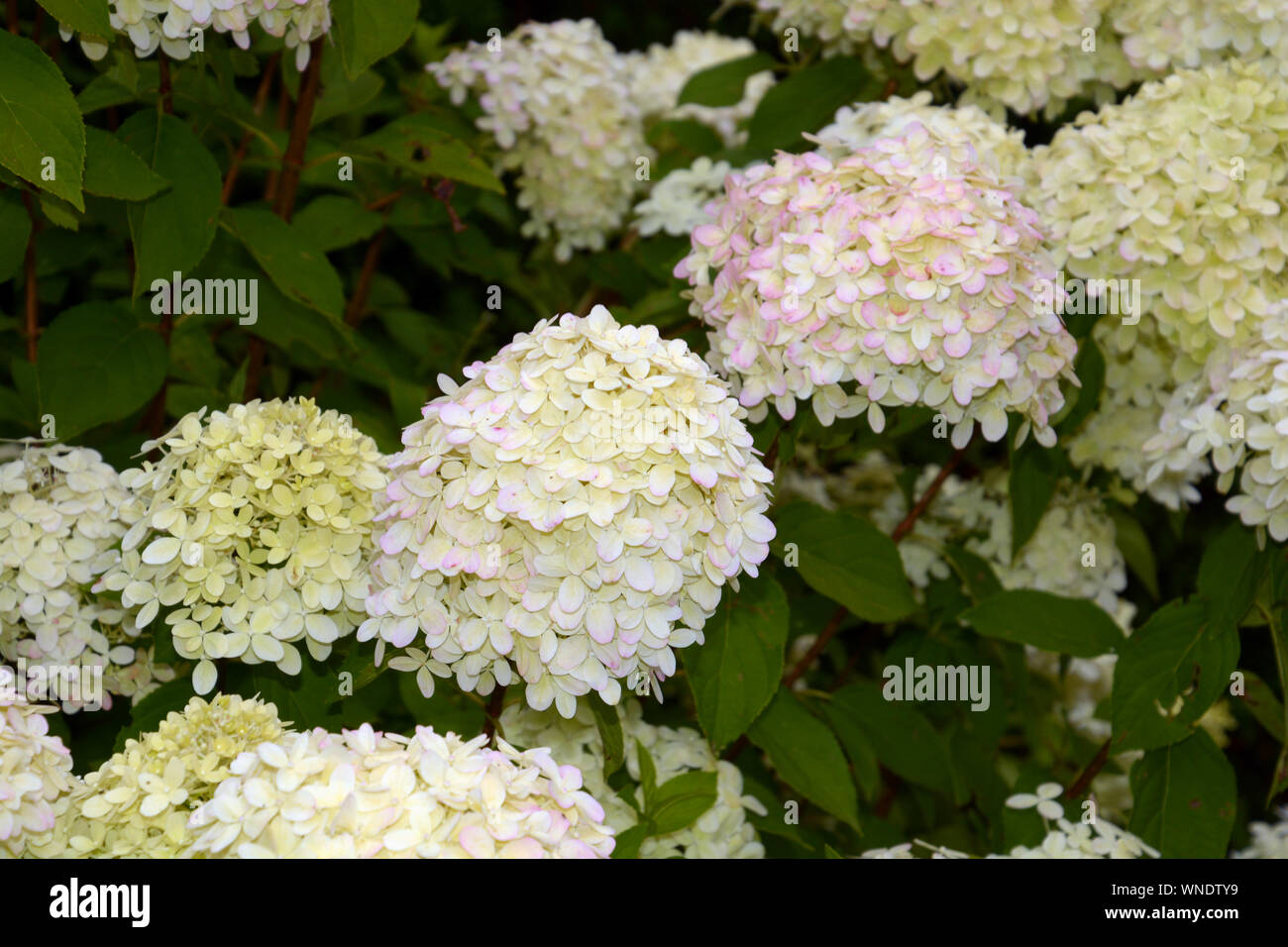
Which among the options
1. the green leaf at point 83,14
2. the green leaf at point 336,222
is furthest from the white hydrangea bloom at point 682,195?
the green leaf at point 83,14

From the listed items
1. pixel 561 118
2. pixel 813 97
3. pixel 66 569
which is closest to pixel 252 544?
pixel 66 569

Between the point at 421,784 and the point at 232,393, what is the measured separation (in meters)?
1.03

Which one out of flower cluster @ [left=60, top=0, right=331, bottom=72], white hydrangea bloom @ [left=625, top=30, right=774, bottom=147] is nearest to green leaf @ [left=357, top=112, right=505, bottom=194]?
flower cluster @ [left=60, top=0, right=331, bottom=72]

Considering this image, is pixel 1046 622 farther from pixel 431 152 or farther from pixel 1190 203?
pixel 431 152

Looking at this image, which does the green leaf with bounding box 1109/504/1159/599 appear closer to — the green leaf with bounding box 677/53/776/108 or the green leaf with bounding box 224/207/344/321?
the green leaf with bounding box 677/53/776/108

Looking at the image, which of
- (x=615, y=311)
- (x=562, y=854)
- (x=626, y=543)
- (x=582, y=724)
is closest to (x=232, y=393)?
(x=615, y=311)

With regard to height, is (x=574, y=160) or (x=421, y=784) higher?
(x=574, y=160)

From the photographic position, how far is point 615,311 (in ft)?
6.98

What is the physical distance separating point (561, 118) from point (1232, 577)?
4.72 feet

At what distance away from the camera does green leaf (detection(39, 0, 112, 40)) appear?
1543 millimetres

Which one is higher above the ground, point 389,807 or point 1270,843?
point 389,807

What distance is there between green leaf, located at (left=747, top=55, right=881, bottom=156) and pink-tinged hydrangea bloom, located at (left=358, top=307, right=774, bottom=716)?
3.92 ft

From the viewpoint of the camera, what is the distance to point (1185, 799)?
189 centimetres
